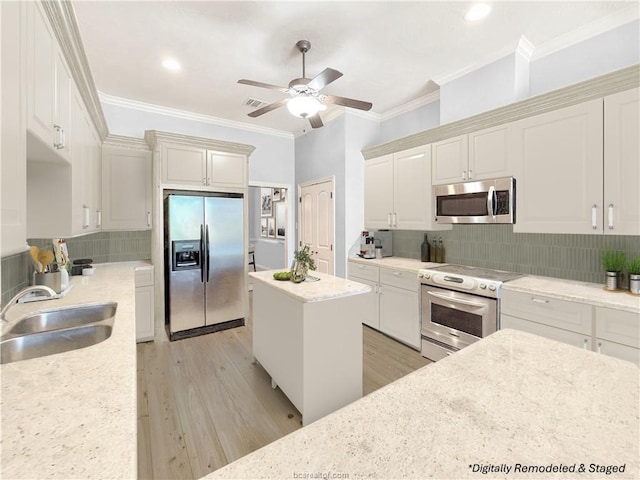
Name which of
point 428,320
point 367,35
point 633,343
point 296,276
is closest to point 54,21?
point 296,276

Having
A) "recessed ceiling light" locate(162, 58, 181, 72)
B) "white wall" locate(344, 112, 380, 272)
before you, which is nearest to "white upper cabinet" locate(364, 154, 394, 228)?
"white wall" locate(344, 112, 380, 272)

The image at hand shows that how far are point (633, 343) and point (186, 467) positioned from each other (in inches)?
111

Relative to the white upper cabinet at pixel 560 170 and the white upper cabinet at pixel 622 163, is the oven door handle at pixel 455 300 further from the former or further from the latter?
the white upper cabinet at pixel 622 163

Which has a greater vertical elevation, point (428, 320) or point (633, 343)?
point (633, 343)

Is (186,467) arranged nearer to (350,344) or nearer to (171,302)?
(350,344)

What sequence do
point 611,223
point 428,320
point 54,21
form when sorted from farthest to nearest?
point 428,320
point 611,223
point 54,21

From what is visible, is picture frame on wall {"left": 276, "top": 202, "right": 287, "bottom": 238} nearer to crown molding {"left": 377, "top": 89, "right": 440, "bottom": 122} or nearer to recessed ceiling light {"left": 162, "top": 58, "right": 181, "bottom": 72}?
crown molding {"left": 377, "top": 89, "right": 440, "bottom": 122}

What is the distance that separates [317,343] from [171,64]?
9.91ft

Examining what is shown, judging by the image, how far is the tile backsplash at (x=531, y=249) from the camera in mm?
2428

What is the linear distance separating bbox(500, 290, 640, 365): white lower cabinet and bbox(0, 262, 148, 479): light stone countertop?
8.60 ft

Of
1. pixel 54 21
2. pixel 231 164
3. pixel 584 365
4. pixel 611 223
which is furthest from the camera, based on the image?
pixel 231 164

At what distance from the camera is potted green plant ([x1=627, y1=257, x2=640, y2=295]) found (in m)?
2.03

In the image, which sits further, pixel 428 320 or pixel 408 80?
pixel 408 80

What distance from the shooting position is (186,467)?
1.72 metres
